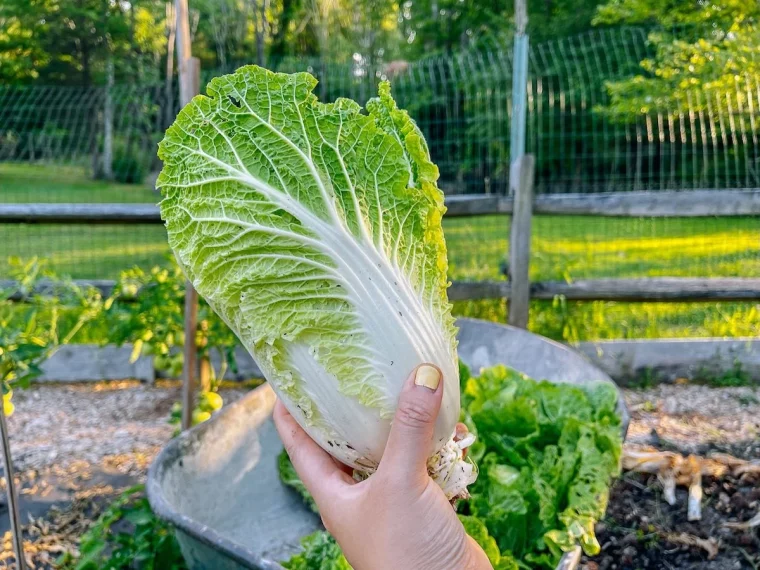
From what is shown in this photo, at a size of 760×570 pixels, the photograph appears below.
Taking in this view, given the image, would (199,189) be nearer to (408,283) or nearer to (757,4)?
(408,283)

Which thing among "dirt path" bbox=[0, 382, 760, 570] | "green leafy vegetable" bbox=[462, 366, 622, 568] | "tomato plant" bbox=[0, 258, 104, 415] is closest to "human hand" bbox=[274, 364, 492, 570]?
"green leafy vegetable" bbox=[462, 366, 622, 568]

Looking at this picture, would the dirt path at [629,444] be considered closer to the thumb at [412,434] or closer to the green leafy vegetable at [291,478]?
the green leafy vegetable at [291,478]

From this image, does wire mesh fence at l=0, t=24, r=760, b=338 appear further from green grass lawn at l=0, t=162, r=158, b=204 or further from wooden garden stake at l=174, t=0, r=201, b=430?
wooden garden stake at l=174, t=0, r=201, b=430

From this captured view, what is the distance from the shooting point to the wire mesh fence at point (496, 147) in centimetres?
614

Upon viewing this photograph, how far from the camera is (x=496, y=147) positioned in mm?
8961

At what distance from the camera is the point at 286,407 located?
149 cm

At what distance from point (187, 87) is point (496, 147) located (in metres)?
7.20

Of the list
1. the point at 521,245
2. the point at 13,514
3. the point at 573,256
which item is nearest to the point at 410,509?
the point at 13,514

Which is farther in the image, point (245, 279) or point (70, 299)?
point (70, 299)

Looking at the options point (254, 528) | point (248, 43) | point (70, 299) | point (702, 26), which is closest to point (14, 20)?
point (248, 43)

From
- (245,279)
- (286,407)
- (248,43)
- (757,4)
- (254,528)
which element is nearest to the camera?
(245,279)

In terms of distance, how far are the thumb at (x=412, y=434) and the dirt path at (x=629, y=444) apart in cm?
163

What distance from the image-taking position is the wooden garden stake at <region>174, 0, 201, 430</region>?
7.69ft

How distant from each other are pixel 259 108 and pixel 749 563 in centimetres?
254
